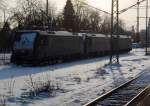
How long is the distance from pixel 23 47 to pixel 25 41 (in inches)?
20.7

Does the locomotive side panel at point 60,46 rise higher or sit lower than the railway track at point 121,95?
higher

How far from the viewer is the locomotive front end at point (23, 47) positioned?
33969 mm

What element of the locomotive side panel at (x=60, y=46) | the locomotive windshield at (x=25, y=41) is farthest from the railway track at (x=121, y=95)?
the locomotive side panel at (x=60, y=46)

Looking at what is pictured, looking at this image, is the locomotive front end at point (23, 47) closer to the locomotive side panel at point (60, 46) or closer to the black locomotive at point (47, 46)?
the black locomotive at point (47, 46)

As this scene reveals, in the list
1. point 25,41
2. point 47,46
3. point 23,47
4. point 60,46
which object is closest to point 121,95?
point 23,47

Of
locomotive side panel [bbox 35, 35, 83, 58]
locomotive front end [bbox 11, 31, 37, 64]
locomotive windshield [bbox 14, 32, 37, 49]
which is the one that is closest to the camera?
locomotive front end [bbox 11, 31, 37, 64]

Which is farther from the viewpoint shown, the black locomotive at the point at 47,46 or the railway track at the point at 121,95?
the black locomotive at the point at 47,46

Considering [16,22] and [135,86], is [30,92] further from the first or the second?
[16,22]

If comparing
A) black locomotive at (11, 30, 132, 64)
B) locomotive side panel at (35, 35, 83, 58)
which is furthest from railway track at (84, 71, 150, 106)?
locomotive side panel at (35, 35, 83, 58)

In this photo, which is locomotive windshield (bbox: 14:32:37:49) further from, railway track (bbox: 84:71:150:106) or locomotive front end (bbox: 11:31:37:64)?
railway track (bbox: 84:71:150:106)

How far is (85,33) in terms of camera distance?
49.4m

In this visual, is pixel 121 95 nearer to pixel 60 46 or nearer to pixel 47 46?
pixel 47 46

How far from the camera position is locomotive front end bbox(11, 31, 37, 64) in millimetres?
33969

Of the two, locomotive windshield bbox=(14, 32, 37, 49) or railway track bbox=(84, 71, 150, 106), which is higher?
locomotive windshield bbox=(14, 32, 37, 49)
